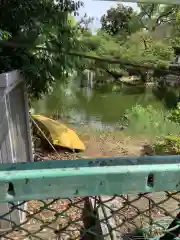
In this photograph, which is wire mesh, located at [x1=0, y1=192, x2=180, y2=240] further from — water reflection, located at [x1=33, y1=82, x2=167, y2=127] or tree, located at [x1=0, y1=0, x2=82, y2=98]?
water reflection, located at [x1=33, y1=82, x2=167, y2=127]

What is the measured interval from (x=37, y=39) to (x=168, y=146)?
4756mm

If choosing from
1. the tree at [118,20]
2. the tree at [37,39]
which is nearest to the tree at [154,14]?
the tree at [118,20]

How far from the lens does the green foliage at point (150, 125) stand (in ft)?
31.9

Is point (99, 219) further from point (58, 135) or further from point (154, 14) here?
point (154, 14)

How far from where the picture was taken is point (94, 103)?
59.9 feet

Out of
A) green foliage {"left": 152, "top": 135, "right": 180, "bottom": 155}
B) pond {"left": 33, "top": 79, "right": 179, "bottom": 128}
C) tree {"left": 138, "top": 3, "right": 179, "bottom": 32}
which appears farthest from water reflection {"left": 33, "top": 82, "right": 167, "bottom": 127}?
tree {"left": 138, "top": 3, "right": 179, "bottom": 32}

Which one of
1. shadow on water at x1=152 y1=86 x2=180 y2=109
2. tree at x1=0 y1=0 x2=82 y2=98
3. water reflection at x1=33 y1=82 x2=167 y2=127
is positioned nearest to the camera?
tree at x1=0 y1=0 x2=82 y2=98

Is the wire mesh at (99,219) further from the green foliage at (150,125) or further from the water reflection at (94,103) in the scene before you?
the water reflection at (94,103)

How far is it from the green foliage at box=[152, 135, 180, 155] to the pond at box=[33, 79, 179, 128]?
4007 millimetres

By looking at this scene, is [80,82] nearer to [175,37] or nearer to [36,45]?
[175,37]

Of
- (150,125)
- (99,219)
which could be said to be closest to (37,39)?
(99,219)

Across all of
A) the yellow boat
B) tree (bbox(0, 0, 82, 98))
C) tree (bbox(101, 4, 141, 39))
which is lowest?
the yellow boat

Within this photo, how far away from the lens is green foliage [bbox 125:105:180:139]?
973 cm

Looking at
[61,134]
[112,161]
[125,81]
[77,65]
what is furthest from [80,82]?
[112,161]
